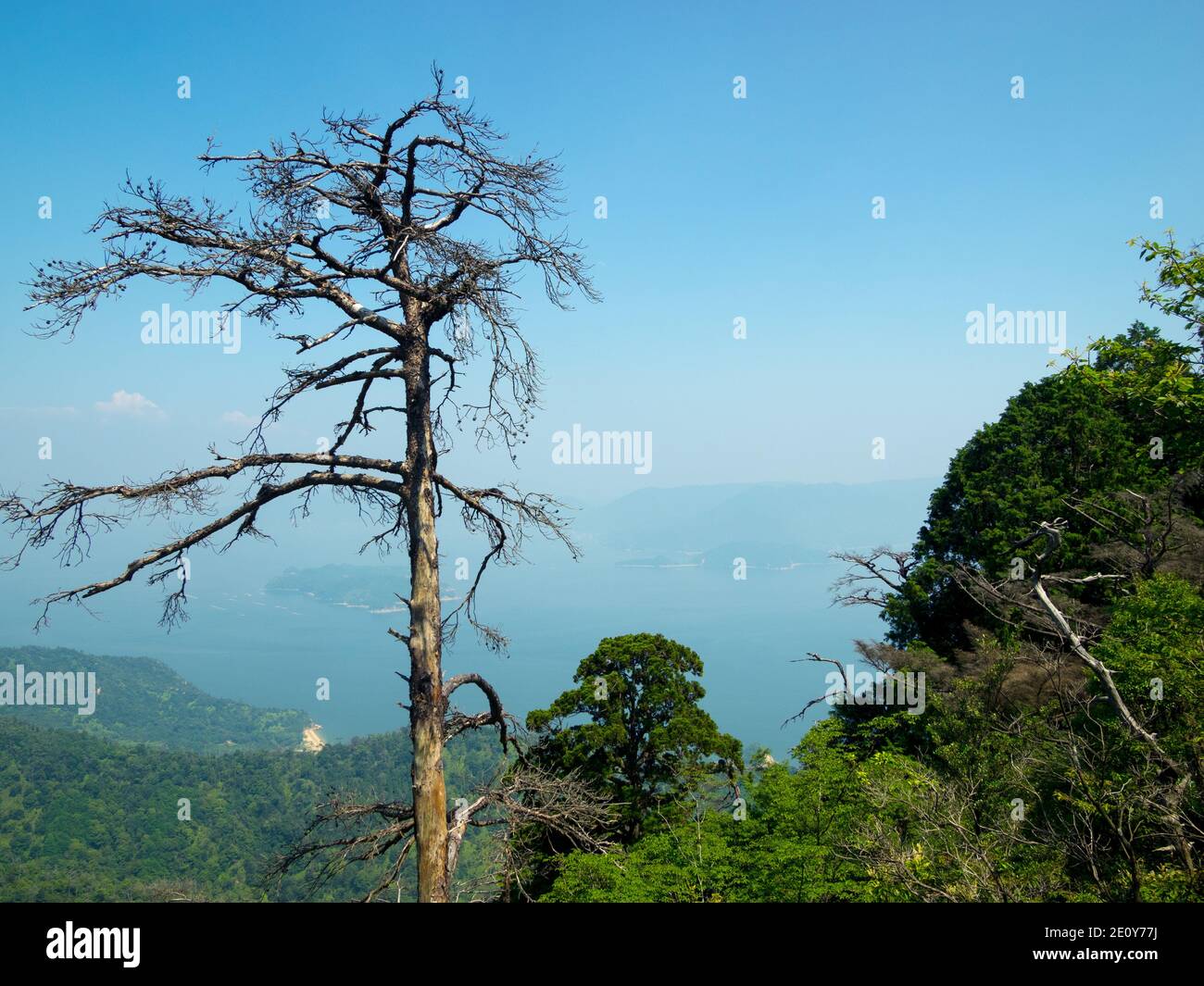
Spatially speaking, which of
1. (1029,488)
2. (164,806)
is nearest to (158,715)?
(164,806)

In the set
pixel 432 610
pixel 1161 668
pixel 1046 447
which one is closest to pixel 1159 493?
pixel 1046 447

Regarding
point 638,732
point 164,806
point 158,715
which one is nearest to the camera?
point 638,732

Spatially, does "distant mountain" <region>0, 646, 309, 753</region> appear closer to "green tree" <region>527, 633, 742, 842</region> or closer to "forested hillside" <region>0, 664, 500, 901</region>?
"forested hillside" <region>0, 664, 500, 901</region>

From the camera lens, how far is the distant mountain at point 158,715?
86.4 metres

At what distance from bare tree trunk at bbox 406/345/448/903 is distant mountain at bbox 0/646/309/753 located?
289 ft

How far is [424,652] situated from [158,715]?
107 metres

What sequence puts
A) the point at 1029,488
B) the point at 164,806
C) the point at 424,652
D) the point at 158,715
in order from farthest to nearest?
the point at 158,715, the point at 164,806, the point at 1029,488, the point at 424,652

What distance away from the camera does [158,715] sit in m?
94.6

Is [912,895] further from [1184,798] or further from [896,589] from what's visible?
[896,589]

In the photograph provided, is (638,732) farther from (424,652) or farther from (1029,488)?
(1029,488)

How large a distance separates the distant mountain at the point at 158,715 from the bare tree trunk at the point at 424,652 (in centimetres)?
8817

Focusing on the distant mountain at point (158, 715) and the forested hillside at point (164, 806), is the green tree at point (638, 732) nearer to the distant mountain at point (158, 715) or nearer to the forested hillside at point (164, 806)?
the forested hillside at point (164, 806)
